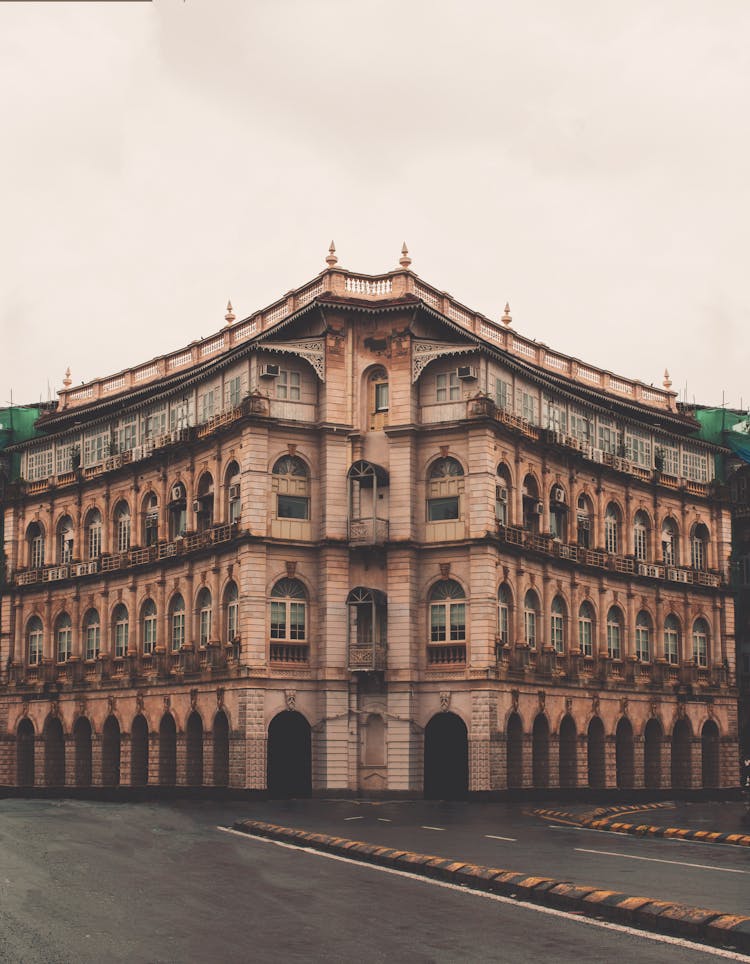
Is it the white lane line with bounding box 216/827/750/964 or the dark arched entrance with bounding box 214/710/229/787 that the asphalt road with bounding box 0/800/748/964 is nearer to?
the white lane line with bounding box 216/827/750/964

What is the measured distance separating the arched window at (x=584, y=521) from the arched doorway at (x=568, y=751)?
→ 811 centimetres

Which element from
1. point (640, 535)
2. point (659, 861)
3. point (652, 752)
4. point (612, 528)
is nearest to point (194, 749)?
point (612, 528)

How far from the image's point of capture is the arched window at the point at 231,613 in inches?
2287

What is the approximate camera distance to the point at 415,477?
5884 cm

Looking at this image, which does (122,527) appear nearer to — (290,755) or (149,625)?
(149,625)

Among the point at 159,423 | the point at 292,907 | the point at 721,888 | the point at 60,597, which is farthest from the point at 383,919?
the point at 60,597

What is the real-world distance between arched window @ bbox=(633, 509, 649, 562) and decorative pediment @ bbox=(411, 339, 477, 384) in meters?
16.6

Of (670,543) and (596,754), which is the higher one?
(670,543)

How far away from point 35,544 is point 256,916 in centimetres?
5968

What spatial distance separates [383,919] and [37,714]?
188 ft

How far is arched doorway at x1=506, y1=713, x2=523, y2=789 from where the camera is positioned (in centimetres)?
5853

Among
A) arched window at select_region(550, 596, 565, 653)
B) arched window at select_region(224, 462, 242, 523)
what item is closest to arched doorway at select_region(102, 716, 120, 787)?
arched window at select_region(224, 462, 242, 523)

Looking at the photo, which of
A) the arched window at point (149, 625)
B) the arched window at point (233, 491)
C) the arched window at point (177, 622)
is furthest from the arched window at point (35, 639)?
the arched window at point (233, 491)

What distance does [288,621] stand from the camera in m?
57.8
